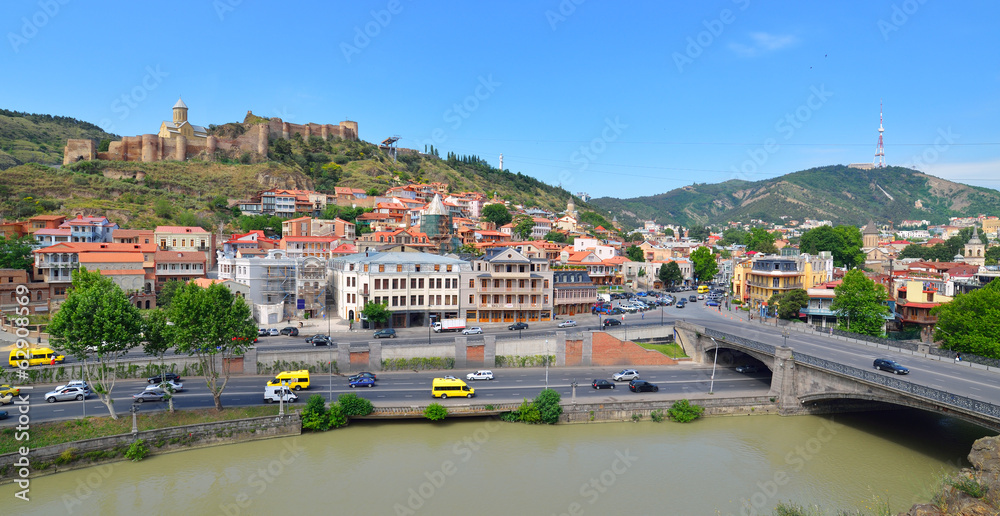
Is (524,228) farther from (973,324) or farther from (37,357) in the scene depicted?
(37,357)

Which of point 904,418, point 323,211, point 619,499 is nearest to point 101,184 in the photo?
point 323,211

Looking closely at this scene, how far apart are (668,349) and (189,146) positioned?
83.0 meters

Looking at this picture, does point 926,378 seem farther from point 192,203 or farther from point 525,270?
point 192,203

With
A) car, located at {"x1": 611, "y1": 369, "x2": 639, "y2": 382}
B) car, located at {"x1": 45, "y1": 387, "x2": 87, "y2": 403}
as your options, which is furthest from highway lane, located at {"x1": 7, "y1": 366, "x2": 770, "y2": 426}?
car, located at {"x1": 611, "y1": 369, "x2": 639, "y2": 382}

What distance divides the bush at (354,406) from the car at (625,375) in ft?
41.3

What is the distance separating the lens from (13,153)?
87.2 meters

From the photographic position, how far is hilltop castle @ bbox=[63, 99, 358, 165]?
82.0 meters

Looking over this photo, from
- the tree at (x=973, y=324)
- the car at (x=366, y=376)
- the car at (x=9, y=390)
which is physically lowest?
the car at (x=366, y=376)

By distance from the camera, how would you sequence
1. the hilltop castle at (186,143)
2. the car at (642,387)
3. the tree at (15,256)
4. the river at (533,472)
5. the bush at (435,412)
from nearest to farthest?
the river at (533,472), the bush at (435,412), the car at (642,387), the tree at (15,256), the hilltop castle at (186,143)

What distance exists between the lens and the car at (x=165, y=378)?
25.9m

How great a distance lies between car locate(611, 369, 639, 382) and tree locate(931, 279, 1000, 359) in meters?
17.1

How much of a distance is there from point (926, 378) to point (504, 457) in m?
17.2

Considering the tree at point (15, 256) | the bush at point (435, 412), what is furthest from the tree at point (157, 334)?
the tree at point (15, 256)

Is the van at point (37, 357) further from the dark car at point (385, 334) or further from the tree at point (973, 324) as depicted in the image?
the tree at point (973, 324)
